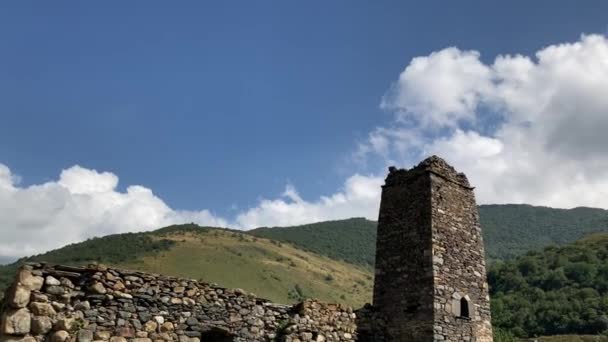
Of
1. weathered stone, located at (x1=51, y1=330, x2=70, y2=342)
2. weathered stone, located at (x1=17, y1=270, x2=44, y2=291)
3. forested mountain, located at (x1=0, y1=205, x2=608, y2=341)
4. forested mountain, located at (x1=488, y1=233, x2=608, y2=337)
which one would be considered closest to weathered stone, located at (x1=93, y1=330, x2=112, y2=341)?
weathered stone, located at (x1=51, y1=330, x2=70, y2=342)

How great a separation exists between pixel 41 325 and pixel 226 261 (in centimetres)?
9125

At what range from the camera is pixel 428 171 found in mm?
14523

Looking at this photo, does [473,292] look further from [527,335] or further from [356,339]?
[527,335]

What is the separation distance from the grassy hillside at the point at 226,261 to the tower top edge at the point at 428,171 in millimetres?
60801

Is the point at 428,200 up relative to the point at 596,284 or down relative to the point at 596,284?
down

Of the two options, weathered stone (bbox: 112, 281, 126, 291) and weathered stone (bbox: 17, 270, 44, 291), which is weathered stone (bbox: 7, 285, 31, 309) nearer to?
weathered stone (bbox: 17, 270, 44, 291)

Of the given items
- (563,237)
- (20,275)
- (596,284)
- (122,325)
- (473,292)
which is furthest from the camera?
(563,237)

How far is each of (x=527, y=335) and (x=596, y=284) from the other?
29181mm

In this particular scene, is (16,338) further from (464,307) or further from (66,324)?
(464,307)

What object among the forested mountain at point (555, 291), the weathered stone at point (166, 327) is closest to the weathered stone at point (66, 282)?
the weathered stone at point (166, 327)

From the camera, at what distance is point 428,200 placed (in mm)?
14242

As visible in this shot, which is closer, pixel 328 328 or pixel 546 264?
pixel 328 328

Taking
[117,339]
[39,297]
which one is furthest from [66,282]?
[117,339]

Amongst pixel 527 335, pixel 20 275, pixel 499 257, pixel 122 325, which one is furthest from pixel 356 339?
pixel 499 257
